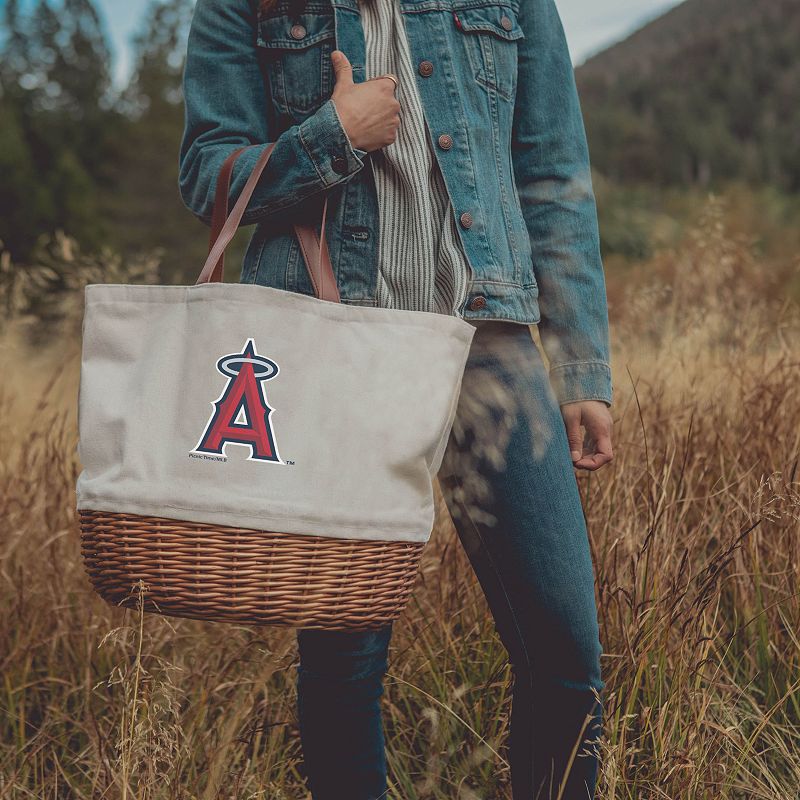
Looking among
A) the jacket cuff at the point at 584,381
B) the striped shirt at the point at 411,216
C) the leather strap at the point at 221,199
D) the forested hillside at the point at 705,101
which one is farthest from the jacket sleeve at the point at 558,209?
the forested hillside at the point at 705,101

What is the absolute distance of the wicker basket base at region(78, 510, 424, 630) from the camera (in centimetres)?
109

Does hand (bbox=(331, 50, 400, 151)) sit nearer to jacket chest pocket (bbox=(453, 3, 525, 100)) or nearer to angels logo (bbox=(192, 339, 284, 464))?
jacket chest pocket (bbox=(453, 3, 525, 100))

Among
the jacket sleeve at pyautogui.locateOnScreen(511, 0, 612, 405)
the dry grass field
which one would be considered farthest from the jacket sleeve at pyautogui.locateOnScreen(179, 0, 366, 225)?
the dry grass field

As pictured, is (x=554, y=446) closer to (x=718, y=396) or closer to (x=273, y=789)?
(x=273, y=789)

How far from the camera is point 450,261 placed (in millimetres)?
1317

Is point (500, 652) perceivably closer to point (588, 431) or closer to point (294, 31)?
point (588, 431)

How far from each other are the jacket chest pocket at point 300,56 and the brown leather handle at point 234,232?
14cm

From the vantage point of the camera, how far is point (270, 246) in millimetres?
1368

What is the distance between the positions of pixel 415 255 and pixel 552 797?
859 millimetres

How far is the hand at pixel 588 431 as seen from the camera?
140 cm

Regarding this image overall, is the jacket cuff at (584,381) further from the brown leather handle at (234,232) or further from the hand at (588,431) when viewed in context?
the brown leather handle at (234,232)

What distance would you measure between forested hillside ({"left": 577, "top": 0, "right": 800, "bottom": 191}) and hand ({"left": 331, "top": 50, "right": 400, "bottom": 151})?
112 ft

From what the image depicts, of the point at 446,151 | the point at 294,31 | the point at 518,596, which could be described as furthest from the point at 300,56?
the point at 518,596

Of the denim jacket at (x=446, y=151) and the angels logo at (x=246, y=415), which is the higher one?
the denim jacket at (x=446, y=151)
